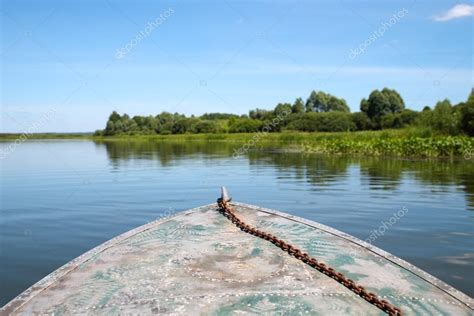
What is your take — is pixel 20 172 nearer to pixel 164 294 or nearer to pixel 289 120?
pixel 164 294

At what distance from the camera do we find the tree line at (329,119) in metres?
35.5

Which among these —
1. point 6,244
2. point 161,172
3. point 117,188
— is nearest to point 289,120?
point 161,172

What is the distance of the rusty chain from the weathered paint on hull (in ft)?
0.13

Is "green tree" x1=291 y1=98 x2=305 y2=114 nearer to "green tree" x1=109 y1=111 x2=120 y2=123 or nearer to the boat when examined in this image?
"green tree" x1=109 y1=111 x2=120 y2=123

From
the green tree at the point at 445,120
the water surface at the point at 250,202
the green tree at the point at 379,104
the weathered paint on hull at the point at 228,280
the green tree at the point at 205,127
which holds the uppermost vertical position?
the green tree at the point at 379,104

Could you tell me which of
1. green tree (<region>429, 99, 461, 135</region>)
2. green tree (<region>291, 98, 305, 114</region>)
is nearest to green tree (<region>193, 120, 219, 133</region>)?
green tree (<region>291, 98, 305, 114</region>)

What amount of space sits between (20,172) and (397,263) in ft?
66.8

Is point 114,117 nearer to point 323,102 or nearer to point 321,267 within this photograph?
point 323,102

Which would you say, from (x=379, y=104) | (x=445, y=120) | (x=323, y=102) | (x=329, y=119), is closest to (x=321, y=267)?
(x=445, y=120)

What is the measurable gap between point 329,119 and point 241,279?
68.0 meters

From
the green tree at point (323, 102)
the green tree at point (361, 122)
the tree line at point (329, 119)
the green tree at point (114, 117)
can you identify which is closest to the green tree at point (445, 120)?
the tree line at point (329, 119)

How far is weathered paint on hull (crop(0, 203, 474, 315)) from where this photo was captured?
2.89 m

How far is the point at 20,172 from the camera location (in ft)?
68.4

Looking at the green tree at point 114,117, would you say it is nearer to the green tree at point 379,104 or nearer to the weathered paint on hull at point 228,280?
the green tree at point 379,104
